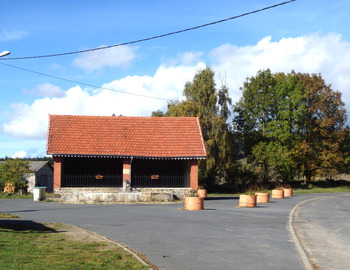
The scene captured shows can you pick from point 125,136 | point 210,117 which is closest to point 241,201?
point 125,136

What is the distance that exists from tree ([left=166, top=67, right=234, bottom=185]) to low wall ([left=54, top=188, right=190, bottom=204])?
1712 centimetres

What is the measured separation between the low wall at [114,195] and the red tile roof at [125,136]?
2.53 metres

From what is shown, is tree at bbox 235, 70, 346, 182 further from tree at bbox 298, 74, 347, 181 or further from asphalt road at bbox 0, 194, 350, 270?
asphalt road at bbox 0, 194, 350, 270

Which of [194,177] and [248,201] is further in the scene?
[194,177]

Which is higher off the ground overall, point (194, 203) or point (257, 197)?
point (194, 203)

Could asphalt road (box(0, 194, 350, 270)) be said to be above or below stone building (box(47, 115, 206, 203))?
below

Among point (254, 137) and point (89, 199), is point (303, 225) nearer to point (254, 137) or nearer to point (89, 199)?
point (89, 199)

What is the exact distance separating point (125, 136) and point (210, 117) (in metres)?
18.9

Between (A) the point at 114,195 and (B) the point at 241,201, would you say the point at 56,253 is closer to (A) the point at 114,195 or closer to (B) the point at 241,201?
(B) the point at 241,201

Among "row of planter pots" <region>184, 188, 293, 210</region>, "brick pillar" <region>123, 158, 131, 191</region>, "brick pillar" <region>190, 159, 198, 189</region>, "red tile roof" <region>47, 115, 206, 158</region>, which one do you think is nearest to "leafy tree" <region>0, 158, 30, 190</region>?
"red tile roof" <region>47, 115, 206, 158</region>

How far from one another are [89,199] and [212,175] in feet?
75.6

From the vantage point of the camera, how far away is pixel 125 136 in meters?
33.5

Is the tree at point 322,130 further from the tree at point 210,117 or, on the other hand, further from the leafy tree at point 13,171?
the leafy tree at point 13,171

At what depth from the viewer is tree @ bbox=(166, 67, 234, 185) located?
48.8m
